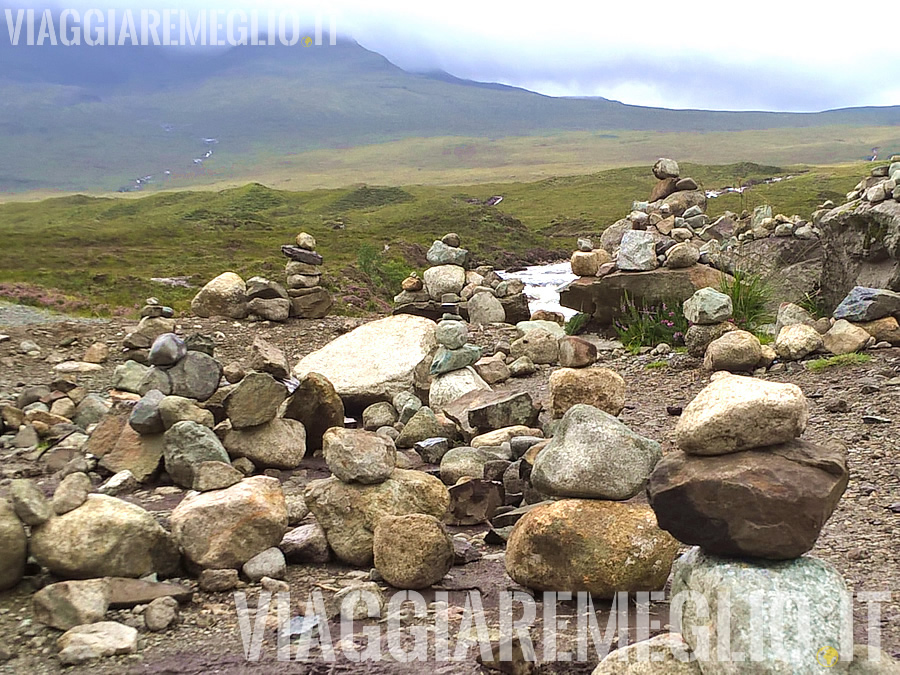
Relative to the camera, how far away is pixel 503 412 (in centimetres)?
1065

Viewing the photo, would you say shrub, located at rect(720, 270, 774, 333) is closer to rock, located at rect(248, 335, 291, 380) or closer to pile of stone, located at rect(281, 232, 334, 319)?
rock, located at rect(248, 335, 291, 380)

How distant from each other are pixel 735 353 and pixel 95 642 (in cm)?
917

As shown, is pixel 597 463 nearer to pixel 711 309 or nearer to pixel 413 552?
pixel 413 552

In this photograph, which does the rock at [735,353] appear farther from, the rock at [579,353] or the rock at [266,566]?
the rock at [266,566]

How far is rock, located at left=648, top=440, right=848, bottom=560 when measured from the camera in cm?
421

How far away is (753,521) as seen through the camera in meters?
4.24

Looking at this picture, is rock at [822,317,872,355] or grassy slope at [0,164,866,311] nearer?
rock at [822,317,872,355]

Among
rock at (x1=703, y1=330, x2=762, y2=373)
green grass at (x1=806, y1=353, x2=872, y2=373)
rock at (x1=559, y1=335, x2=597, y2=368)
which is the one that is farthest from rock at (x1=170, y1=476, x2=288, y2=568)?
green grass at (x1=806, y1=353, x2=872, y2=373)

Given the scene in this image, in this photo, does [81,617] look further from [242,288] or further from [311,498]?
[242,288]

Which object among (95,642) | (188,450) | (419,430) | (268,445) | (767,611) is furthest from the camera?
(419,430)

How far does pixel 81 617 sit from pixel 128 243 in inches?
2329

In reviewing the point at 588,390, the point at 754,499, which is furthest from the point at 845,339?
the point at 754,499

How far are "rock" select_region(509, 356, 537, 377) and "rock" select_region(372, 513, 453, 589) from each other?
8.43 m

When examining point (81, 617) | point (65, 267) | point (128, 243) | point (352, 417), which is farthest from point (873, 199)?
point (128, 243)
